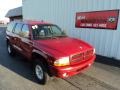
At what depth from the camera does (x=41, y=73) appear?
496cm

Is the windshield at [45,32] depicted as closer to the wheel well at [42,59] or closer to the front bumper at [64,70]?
the wheel well at [42,59]

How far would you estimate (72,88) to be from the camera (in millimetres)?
4629

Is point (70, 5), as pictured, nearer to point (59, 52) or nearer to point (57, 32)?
point (57, 32)

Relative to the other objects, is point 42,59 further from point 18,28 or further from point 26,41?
point 18,28

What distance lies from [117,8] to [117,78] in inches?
126

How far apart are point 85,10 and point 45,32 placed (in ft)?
11.8

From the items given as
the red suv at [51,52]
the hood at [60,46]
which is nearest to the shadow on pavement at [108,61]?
the red suv at [51,52]

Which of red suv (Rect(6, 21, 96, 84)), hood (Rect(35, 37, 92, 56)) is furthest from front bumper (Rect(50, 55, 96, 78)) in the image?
hood (Rect(35, 37, 92, 56))

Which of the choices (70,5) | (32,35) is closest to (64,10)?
(70,5)

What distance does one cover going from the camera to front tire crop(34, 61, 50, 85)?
186 inches

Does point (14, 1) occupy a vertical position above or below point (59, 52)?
above

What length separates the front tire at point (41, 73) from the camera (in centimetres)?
473

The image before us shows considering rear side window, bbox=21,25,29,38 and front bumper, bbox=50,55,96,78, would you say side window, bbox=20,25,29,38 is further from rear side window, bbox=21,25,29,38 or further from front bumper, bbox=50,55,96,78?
front bumper, bbox=50,55,96,78

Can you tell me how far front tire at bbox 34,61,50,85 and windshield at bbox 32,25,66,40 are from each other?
97 cm
